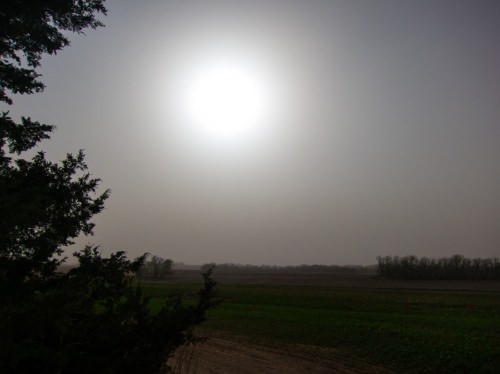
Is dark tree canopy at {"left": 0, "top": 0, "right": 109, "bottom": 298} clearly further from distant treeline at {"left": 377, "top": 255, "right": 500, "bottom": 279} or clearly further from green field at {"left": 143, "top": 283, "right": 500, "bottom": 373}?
distant treeline at {"left": 377, "top": 255, "right": 500, "bottom": 279}

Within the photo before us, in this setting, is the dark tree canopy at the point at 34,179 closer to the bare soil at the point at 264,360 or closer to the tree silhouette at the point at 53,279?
the tree silhouette at the point at 53,279

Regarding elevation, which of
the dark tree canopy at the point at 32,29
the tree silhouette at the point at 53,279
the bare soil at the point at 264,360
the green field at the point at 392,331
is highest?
the dark tree canopy at the point at 32,29

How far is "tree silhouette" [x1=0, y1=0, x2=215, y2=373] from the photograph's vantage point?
4.25 metres

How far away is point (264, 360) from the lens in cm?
1728

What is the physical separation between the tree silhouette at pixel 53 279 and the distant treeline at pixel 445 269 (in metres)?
88.1

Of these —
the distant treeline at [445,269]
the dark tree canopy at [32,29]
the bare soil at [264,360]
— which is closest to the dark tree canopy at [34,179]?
the dark tree canopy at [32,29]

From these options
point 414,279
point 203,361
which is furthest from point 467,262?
point 203,361

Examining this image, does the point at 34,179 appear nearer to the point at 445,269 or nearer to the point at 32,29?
the point at 32,29

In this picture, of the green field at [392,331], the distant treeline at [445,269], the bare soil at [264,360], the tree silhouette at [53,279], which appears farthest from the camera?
the distant treeline at [445,269]

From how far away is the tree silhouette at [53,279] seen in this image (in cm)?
425

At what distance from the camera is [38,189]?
6.05m

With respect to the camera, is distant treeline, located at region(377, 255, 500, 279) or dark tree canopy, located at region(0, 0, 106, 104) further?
distant treeline, located at region(377, 255, 500, 279)

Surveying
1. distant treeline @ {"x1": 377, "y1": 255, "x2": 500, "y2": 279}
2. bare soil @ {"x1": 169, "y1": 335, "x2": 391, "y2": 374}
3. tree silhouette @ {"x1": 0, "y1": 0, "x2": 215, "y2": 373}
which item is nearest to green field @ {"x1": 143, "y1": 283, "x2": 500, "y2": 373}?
bare soil @ {"x1": 169, "y1": 335, "x2": 391, "y2": 374}

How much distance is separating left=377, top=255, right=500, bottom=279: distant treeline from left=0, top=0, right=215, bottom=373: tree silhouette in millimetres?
88078
